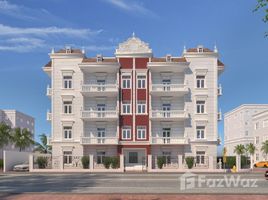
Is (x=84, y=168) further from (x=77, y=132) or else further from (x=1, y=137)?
(x=1, y=137)

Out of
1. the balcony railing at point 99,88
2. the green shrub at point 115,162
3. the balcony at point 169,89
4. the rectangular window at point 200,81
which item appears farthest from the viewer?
the rectangular window at point 200,81

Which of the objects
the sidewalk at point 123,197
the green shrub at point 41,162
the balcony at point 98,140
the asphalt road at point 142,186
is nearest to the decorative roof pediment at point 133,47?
the balcony at point 98,140

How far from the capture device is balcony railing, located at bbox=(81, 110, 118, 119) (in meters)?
45.5

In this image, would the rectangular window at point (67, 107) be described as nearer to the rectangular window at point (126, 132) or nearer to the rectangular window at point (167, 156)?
the rectangular window at point (126, 132)

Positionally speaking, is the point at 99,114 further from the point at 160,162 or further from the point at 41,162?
the point at 160,162

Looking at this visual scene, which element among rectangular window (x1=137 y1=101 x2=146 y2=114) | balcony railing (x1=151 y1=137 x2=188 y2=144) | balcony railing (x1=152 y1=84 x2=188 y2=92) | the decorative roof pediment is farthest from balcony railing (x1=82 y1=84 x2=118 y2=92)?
balcony railing (x1=151 y1=137 x2=188 y2=144)

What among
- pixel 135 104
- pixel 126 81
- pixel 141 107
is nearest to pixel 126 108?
pixel 135 104

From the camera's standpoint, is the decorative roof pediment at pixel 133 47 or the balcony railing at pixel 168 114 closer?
the balcony railing at pixel 168 114

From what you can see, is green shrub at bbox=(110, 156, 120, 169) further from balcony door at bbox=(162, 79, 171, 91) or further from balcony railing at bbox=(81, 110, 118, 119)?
balcony door at bbox=(162, 79, 171, 91)

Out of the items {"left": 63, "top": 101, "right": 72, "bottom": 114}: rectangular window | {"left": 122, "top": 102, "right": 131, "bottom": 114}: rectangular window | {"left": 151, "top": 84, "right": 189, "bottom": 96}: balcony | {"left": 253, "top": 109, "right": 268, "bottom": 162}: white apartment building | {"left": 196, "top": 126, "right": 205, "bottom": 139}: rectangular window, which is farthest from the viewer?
{"left": 253, "top": 109, "right": 268, "bottom": 162}: white apartment building

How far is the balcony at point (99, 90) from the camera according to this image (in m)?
45.6

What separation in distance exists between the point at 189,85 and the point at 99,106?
11.7 m

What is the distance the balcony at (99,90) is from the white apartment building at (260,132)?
1826 inches

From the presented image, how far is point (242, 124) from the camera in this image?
110625 millimetres
